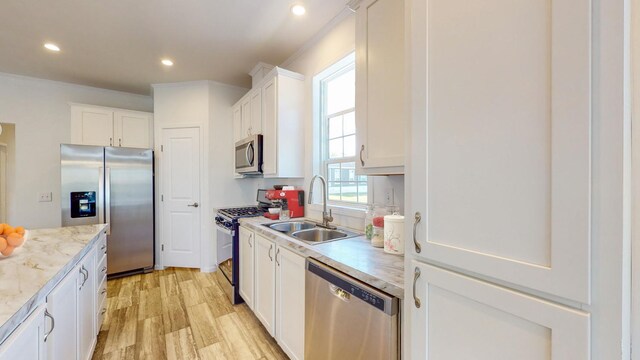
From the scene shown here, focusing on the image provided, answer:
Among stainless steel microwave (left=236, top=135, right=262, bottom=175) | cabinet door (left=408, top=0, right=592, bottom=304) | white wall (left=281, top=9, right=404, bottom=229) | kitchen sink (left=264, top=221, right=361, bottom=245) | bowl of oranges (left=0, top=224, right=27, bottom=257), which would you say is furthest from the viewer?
stainless steel microwave (left=236, top=135, right=262, bottom=175)

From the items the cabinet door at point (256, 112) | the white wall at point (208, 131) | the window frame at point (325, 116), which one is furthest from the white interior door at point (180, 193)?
the window frame at point (325, 116)

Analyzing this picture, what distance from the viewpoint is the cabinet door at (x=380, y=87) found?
1.38 metres

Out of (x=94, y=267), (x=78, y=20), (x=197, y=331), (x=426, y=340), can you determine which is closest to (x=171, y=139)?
(x=78, y=20)

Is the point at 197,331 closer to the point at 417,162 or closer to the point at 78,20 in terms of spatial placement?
the point at 417,162

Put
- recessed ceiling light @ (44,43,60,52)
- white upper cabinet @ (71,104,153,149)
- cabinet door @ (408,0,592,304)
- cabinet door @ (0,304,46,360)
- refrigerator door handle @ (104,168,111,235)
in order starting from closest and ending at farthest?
cabinet door @ (408,0,592,304) → cabinet door @ (0,304,46,360) → recessed ceiling light @ (44,43,60,52) → refrigerator door handle @ (104,168,111,235) → white upper cabinet @ (71,104,153,149)

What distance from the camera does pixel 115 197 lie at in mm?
3404

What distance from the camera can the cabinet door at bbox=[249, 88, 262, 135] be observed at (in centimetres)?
294

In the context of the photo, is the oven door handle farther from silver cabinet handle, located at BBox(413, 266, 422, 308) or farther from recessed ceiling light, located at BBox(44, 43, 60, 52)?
recessed ceiling light, located at BBox(44, 43, 60, 52)

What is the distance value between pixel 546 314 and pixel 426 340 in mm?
379

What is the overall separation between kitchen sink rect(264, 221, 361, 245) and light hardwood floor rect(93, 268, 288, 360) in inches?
33.1

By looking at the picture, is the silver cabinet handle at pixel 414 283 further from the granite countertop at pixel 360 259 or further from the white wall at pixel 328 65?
the white wall at pixel 328 65

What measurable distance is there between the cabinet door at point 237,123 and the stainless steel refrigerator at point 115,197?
116 centimetres

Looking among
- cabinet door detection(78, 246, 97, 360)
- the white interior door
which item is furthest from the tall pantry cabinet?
the white interior door

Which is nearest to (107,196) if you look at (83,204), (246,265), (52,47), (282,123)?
(83,204)
